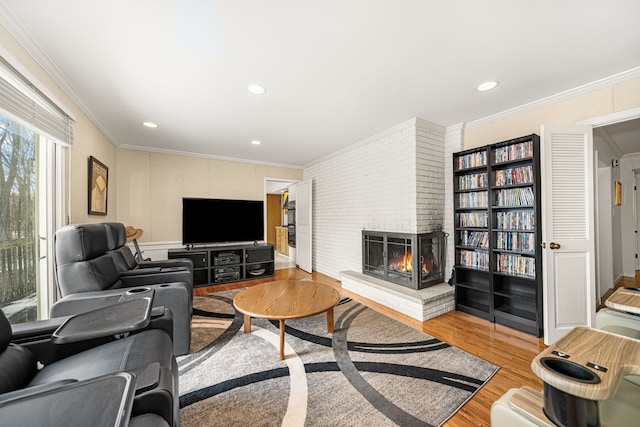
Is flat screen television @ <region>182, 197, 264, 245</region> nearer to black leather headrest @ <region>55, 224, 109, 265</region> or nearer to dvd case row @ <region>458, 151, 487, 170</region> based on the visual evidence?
black leather headrest @ <region>55, 224, 109, 265</region>

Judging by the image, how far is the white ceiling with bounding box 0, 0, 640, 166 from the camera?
145 cm

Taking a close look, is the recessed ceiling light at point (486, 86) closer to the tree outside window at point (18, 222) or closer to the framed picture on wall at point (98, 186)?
the tree outside window at point (18, 222)

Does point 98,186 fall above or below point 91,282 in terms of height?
above

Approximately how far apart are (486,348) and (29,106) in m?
4.00

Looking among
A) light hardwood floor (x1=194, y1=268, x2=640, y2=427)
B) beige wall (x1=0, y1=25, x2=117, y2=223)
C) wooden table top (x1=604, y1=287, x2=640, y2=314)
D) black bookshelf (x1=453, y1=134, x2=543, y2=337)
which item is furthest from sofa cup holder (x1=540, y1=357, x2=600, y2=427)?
beige wall (x1=0, y1=25, x2=117, y2=223)

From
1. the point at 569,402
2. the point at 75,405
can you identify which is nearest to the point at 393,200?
the point at 569,402

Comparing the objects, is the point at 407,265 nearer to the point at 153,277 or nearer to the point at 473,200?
the point at 473,200

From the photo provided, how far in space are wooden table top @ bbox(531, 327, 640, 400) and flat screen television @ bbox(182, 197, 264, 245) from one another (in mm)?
4532

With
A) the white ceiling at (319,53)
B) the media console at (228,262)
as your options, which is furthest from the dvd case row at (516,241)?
the media console at (228,262)

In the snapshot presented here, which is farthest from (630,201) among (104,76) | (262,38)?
(104,76)

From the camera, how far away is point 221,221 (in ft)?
15.1

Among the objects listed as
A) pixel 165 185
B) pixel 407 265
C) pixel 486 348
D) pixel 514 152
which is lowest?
pixel 486 348

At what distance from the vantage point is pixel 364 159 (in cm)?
395

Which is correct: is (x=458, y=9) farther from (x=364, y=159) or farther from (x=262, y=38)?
(x=364, y=159)
